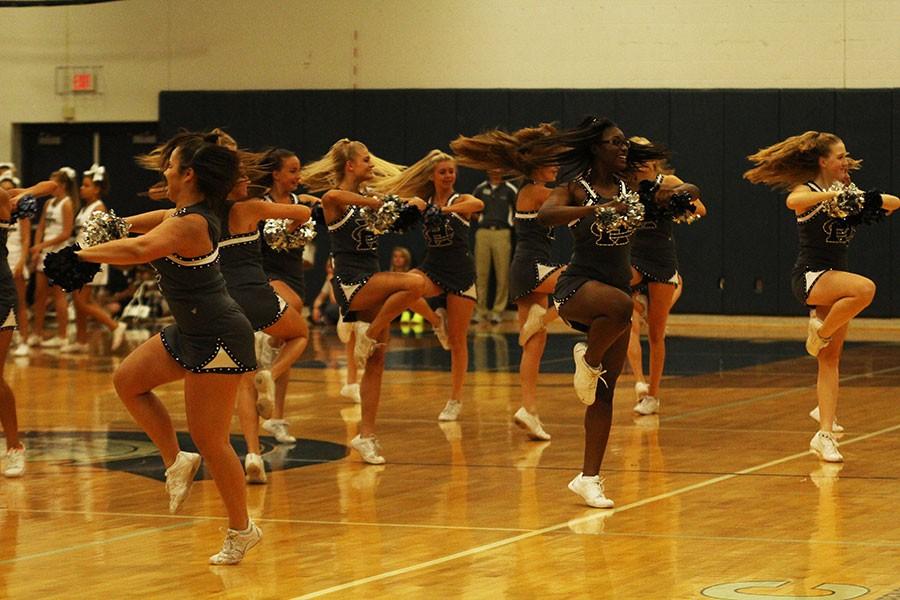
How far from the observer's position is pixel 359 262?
977 cm

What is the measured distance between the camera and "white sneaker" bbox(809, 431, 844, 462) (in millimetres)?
9047

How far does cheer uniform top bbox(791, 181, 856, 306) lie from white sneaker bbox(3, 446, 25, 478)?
4.59 metres

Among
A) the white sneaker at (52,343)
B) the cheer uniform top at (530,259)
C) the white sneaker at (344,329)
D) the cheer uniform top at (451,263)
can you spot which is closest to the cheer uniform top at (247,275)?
the white sneaker at (344,329)

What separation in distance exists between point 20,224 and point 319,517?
34.8 feet

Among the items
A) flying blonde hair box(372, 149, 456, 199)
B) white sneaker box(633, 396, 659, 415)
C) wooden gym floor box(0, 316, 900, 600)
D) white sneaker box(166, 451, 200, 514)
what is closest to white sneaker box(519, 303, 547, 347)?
wooden gym floor box(0, 316, 900, 600)

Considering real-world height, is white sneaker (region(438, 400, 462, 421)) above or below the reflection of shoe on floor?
above

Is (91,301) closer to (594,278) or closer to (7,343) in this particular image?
→ (7,343)

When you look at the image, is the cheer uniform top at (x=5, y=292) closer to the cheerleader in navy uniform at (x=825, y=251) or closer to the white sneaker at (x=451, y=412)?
the white sneaker at (x=451, y=412)

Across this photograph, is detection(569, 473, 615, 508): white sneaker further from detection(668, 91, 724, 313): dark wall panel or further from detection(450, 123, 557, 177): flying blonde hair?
detection(668, 91, 724, 313): dark wall panel

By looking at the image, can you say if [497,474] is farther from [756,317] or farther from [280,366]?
[756,317]

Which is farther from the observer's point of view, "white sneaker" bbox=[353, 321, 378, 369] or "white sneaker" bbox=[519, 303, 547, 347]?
"white sneaker" bbox=[519, 303, 547, 347]

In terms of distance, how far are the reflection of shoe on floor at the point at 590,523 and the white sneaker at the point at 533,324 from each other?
118 inches

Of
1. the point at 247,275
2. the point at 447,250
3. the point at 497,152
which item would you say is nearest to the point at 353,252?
the point at 497,152

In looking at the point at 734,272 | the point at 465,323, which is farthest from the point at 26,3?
the point at 465,323
